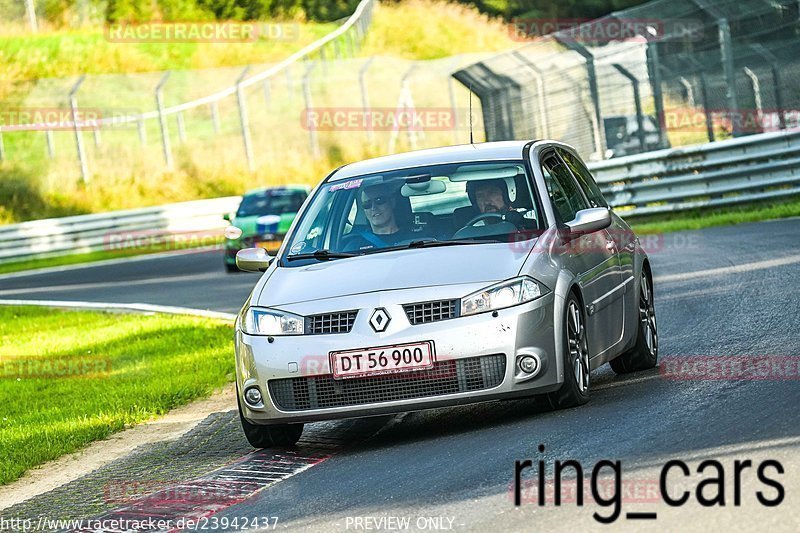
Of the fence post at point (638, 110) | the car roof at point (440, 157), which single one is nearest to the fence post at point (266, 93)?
the fence post at point (638, 110)

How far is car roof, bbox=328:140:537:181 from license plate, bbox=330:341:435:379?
5.90ft

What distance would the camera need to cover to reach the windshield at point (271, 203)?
2644 centimetres

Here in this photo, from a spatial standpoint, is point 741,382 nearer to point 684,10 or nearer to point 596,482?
point 596,482

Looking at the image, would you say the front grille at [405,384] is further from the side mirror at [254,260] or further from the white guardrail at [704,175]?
the white guardrail at [704,175]

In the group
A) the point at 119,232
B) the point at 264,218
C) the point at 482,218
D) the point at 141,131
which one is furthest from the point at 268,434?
the point at 141,131

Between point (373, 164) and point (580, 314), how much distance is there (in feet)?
6.18

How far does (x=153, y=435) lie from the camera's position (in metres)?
10.1

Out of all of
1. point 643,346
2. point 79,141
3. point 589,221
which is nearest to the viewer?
point 589,221

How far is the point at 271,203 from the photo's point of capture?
1057 inches

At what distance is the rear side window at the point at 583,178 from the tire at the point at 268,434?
107 inches

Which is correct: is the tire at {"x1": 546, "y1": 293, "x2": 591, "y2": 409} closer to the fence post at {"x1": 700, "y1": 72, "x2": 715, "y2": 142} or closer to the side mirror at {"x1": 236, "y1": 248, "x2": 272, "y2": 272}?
the side mirror at {"x1": 236, "y1": 248, "x2": 272, "y2": 272}

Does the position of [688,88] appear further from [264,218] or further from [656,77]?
[264,218]

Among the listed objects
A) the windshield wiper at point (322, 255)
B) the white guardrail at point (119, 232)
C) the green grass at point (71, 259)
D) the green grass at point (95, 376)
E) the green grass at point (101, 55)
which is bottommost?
the green grass at point (71, 259)

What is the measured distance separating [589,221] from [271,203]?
18380 mm
